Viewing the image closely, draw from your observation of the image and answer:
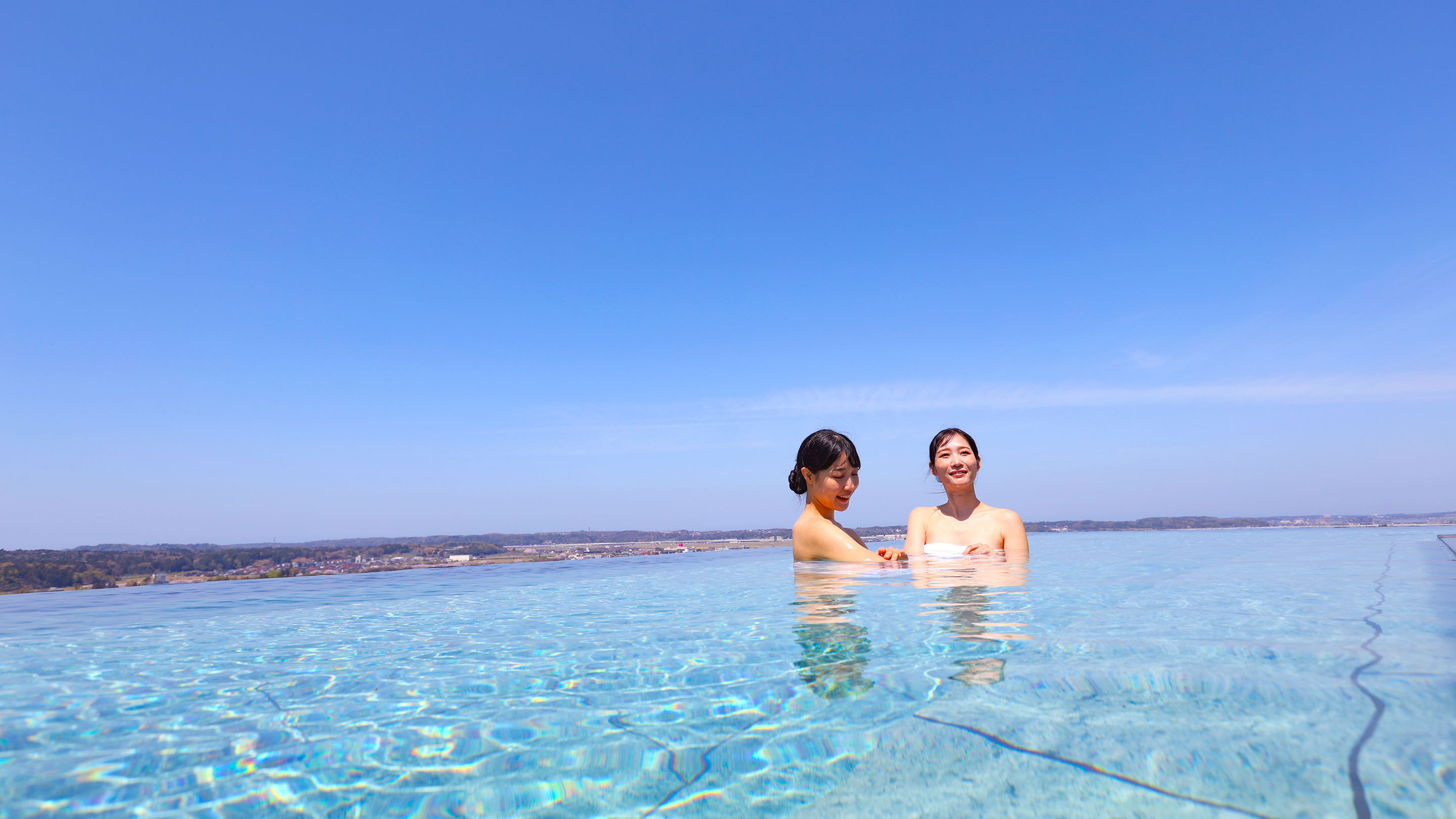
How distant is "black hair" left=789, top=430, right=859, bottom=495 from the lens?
6883 millimetres

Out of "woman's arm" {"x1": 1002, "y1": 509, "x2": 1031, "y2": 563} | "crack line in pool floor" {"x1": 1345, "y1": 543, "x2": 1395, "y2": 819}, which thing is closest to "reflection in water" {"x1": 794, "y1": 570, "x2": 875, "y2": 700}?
"crack line in pool floor" {"x1": 1345, "y1": 543, "x2": 1395, "y2": 819}

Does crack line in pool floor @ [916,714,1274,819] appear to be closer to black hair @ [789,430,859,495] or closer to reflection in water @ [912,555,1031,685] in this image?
reflection in water @ [912,555,1031,685]

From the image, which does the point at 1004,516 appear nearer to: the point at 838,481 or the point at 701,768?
the point at 838,481

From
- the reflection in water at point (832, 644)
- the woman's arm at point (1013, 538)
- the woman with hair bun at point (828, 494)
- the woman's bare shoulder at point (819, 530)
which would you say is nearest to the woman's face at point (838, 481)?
the woman with hair bun at point (828, 494)

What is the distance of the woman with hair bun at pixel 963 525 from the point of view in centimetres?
784

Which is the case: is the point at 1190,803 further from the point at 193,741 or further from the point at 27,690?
the point at 27,690

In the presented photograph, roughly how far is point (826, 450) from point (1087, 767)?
517 centimetres

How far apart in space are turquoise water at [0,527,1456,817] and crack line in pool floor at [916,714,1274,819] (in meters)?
0.01

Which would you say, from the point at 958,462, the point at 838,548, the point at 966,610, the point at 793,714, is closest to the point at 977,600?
the point at 966,610

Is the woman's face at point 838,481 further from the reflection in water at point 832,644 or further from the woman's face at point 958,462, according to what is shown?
the woman's face at point 958,462

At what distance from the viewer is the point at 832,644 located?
12.2 ft

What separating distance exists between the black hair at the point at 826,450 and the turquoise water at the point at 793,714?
5.58 ft

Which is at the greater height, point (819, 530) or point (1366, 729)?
point (819, 530)

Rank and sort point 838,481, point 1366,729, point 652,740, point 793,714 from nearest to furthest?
point 1366,729 → point 652,740 → point 793,714 → point 838,481
